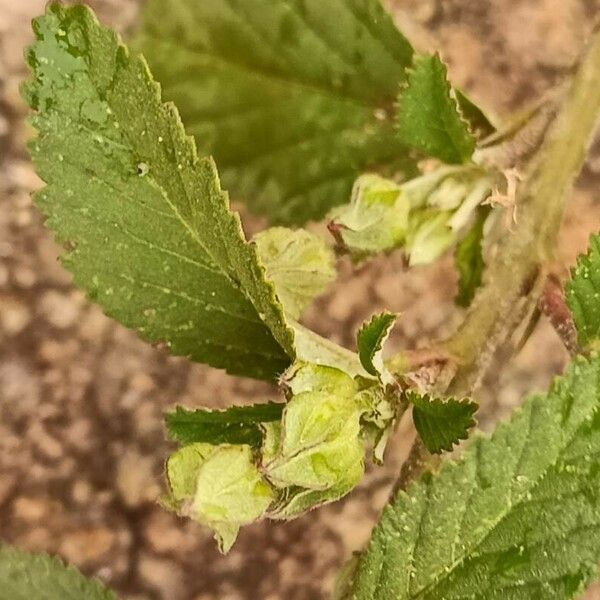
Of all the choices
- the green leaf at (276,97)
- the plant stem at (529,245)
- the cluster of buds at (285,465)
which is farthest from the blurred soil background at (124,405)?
the cluster of buds at (285,465)

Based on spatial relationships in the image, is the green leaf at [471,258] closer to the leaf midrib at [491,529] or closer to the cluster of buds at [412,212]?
the cluster of buds at [412,212]

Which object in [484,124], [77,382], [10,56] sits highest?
[484,124]

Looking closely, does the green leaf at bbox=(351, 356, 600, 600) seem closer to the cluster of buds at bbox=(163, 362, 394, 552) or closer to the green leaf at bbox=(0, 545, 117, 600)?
the cluster of buds at bbox=(163, 362, 394, 552)

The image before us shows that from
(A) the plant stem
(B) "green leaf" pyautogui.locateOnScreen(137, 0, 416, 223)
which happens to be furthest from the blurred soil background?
(A) the plant stem

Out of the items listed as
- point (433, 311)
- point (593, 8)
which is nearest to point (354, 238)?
point (433, 311)

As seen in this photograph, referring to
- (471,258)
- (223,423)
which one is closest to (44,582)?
(223,423)

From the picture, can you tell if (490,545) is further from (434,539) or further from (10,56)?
(10,56)
